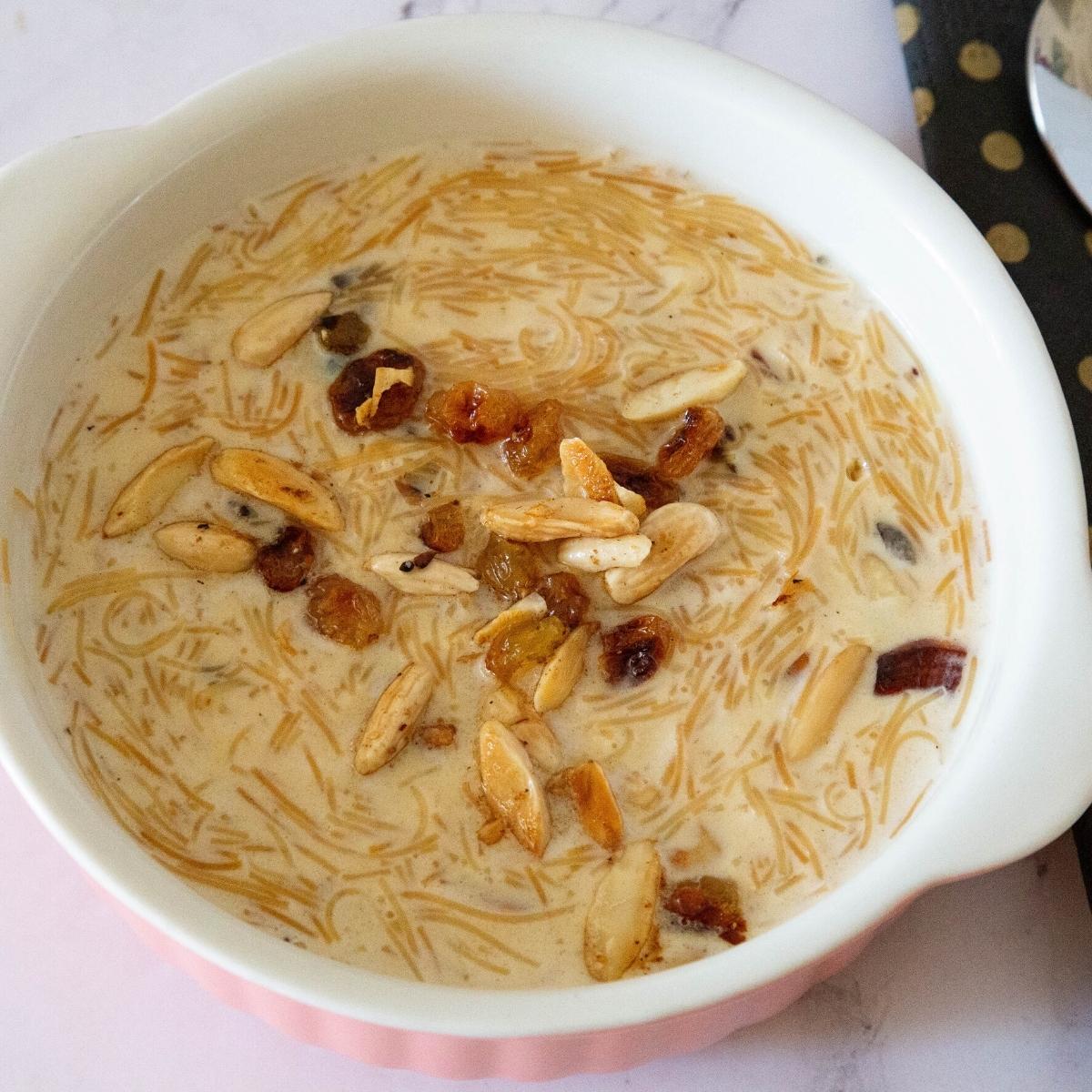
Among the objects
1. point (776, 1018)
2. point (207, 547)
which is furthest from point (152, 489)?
point (776, 1018)

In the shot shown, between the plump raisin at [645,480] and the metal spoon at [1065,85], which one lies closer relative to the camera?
the plump raisin at [645,480]

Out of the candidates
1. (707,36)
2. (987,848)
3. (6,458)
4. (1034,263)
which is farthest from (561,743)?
(707,36)

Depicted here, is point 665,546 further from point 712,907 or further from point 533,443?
point 712,907

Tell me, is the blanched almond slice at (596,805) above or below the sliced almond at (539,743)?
below

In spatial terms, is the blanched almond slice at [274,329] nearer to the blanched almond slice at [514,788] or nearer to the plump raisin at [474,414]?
the plump raisin at [474,414]

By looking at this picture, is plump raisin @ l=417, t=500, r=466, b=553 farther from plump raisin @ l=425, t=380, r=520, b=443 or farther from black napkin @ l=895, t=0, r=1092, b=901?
black napkin @ l=895, t=0, r=1092, b=901

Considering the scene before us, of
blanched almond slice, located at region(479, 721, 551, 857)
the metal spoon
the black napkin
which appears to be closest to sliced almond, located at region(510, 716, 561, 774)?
blanched almond slice, located at region(479, 721, 551, 857)

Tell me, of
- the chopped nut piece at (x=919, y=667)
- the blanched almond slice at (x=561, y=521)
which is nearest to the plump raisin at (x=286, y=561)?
the blanched almond slice at (x=561, y=521)

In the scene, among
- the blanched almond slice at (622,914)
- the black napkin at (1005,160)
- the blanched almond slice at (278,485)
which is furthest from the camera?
the black napkin at (1005,160)

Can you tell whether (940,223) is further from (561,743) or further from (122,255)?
(122,255)
